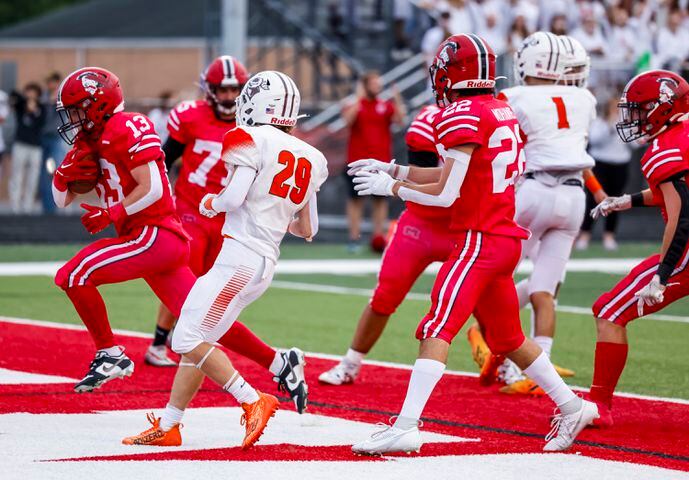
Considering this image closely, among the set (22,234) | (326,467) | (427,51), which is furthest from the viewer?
(427,51)

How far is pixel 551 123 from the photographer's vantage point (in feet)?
25.5

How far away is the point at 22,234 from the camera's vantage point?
60.0 ft

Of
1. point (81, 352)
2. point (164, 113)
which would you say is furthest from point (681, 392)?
point (164, 113)

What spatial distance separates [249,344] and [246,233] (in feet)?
2.61

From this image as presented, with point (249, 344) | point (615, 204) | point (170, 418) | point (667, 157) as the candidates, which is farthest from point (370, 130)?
point (170, 418)

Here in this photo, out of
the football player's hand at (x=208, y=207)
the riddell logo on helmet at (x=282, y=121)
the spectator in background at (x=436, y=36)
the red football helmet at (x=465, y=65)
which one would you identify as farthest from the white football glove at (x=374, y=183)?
the spectator in background at (x=436, y=36)

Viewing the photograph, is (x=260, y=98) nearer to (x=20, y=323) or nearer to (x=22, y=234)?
(x=20, y=323)

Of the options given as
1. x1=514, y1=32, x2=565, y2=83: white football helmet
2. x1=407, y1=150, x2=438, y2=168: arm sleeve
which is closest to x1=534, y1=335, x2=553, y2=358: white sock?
x1=407, y1=150, x2=438, y2=168: arm sleeve

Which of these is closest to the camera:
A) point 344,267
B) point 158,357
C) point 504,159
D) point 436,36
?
point 504,159

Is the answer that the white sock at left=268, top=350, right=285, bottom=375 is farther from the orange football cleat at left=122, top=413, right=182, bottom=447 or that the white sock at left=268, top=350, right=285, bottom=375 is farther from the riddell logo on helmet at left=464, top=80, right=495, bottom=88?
the riddell logo on helmet at left=464, top=80, right=495, bottom=88

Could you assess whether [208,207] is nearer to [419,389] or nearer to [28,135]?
[419,389]

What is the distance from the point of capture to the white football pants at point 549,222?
783 cm

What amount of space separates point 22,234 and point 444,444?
1323cm

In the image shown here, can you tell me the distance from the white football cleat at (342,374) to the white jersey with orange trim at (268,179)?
1917mm
